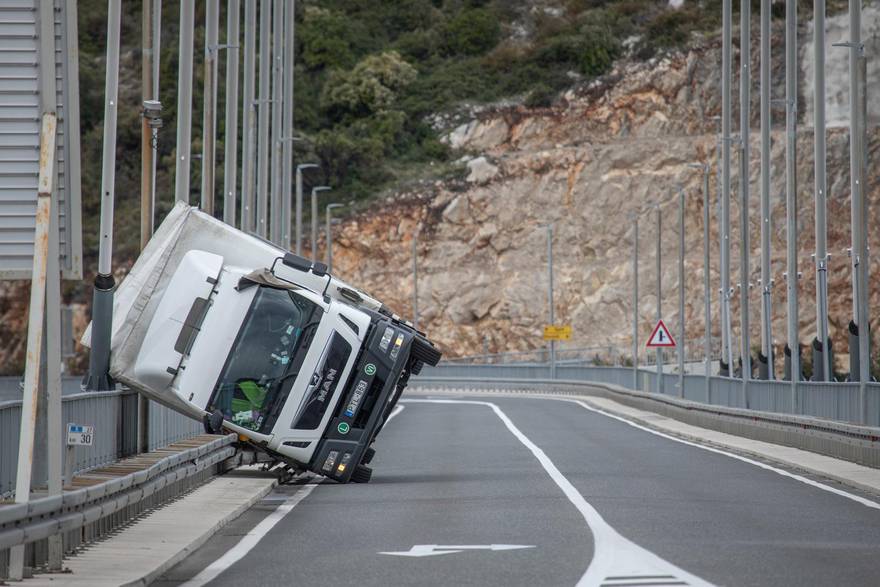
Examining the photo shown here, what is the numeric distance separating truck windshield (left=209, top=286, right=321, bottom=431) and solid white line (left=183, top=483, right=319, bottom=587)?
50.8 inches

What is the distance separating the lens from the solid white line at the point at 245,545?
526 inches

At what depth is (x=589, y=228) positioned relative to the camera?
106m

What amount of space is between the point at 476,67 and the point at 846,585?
115 metres

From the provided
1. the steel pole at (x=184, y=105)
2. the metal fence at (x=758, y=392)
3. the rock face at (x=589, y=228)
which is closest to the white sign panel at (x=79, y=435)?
the steel pole at (x=184, y=105)

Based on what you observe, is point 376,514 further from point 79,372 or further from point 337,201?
point 337,201

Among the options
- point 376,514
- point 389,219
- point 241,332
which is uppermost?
point 389,219

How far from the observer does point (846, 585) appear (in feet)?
40.5

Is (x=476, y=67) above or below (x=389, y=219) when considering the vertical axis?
above

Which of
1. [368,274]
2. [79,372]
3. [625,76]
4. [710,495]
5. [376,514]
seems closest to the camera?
[376,514]

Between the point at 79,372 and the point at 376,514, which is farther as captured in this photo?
the point at 79,372

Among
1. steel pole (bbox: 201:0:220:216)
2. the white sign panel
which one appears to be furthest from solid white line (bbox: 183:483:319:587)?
steel pole (bbox: 201:0:220:216)

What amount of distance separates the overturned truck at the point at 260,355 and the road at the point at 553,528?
778 millimetres

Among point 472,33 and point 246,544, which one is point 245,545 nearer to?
point 246,544

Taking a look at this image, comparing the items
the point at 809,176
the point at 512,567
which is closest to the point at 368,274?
the point at 809,176
